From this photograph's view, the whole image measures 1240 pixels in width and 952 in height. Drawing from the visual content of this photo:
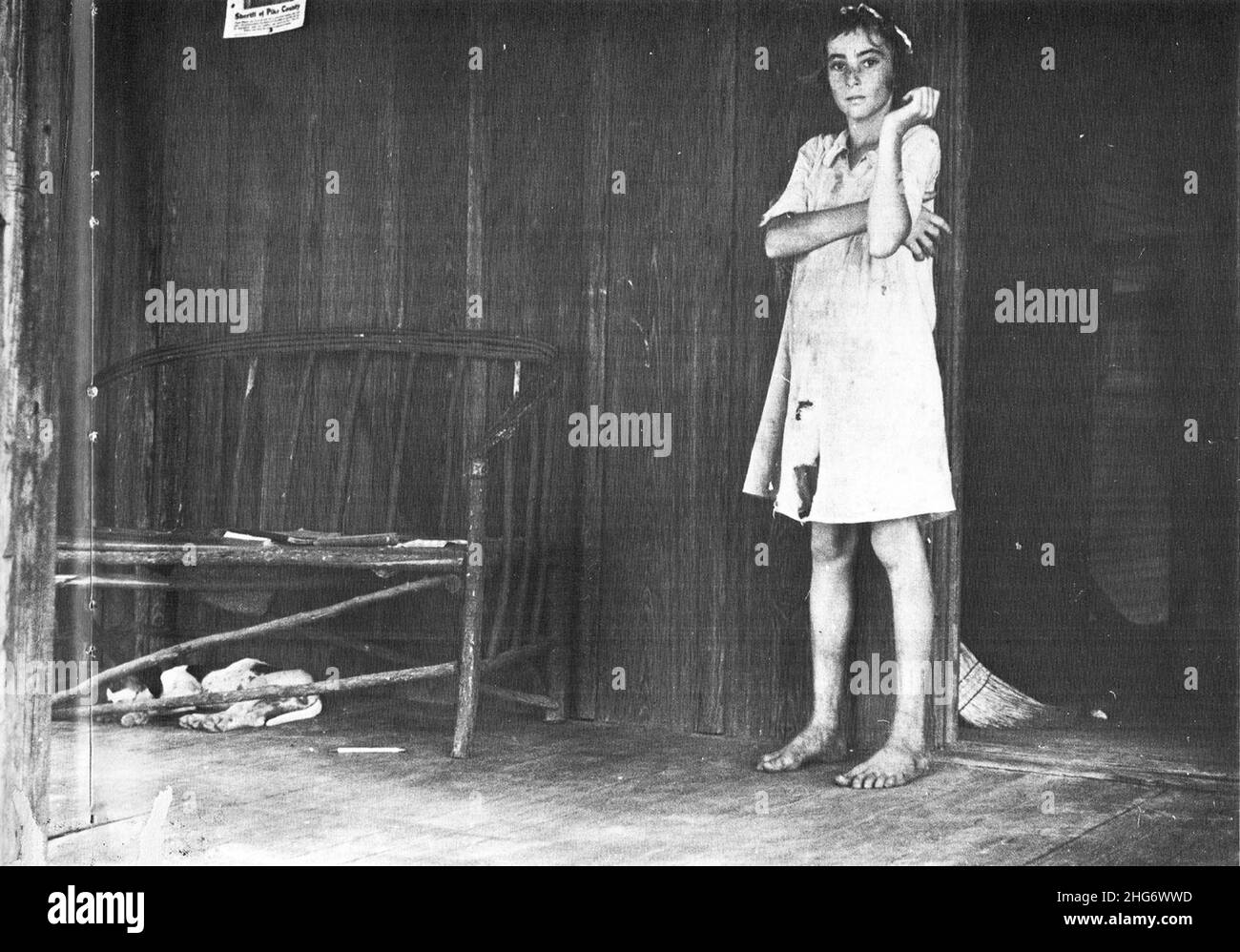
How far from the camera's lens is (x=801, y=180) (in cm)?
373

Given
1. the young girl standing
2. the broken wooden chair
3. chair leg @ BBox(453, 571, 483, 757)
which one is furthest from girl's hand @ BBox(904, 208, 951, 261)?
chair leg @ BBox(453, 571, 483, 757)

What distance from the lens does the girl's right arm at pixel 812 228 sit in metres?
3.62

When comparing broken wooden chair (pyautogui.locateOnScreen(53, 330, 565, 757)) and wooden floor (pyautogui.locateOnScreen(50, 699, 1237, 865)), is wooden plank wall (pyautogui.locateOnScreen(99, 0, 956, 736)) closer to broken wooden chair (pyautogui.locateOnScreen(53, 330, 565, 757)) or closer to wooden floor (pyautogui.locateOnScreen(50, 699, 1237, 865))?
broken wooden chair (pyautogui.locateOnScreen(53, 330, 565, 757))

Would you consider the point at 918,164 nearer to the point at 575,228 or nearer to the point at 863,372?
the point at 863,372

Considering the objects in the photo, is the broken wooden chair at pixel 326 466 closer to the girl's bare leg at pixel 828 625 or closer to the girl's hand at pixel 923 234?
the girl's bare leg at pixel 828 625

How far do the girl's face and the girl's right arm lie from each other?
245 millimetres

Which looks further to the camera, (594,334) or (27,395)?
(594,334)

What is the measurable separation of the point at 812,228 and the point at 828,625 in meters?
1.02

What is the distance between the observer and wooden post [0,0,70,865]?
114 inches

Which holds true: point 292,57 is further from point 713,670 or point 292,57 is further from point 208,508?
point 713,670

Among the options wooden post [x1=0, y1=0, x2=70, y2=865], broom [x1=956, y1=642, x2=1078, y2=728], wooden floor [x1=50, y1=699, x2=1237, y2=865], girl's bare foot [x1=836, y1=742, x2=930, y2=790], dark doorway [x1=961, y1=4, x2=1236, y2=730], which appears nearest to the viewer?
wooden post [x1=0, y1=0, x2=70, y2=865]

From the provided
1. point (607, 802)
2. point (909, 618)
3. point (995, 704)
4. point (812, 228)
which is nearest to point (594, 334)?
point (812, 228)

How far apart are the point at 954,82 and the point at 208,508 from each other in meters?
2.48
